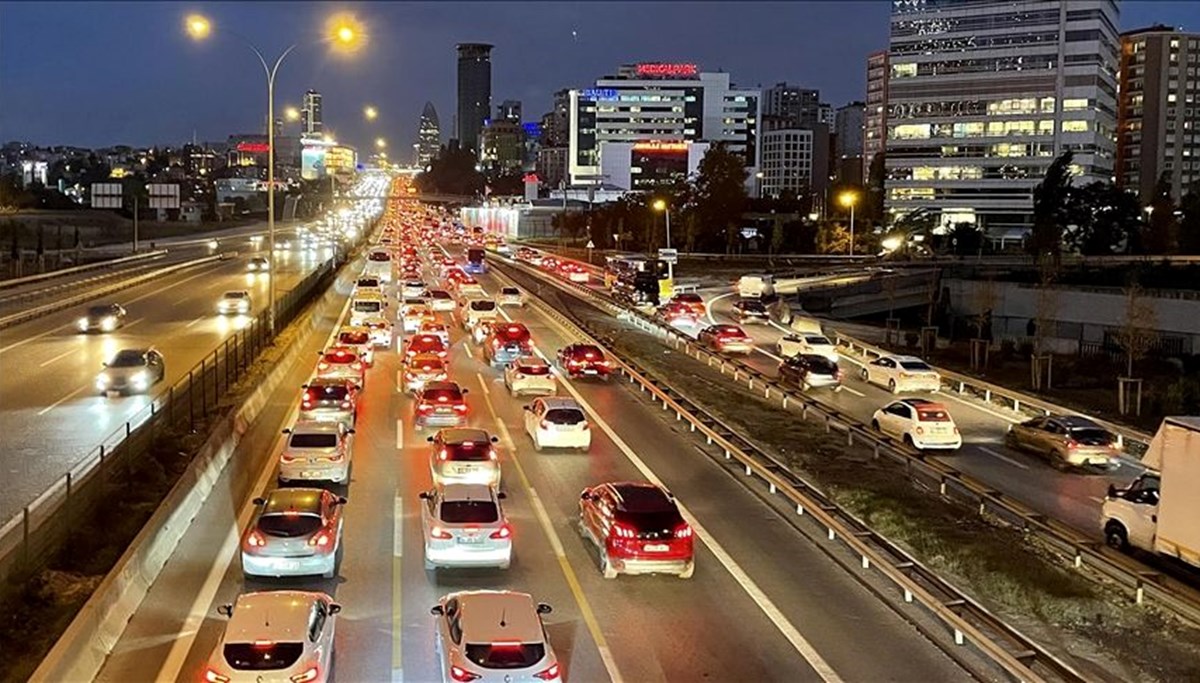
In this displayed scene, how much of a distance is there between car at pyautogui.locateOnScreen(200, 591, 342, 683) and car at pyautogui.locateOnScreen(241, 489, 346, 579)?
156 inches

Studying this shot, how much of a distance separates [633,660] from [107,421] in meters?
20.2

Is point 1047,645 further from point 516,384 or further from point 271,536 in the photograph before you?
point 516,384

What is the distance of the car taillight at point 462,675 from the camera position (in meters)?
12.9

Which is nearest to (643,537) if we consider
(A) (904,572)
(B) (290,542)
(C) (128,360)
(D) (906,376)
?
(A) (904,572)

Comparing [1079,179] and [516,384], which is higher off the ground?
[1079,179]

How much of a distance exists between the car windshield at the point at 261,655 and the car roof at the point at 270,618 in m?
0.08

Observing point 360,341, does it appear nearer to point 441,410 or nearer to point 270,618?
point 441,410

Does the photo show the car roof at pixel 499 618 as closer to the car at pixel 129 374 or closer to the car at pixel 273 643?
the car at pixel 273 643

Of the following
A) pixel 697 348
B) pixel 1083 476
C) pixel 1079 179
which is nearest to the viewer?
Answer: pixel 1083 476

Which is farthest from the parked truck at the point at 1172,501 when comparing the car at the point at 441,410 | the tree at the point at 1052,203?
the tree at the point at 1052,203

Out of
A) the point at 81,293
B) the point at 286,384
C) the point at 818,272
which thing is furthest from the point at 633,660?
the point at 818,272

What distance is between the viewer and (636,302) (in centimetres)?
6975

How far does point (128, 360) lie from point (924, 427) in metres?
23.0

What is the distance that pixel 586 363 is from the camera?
136 ft
